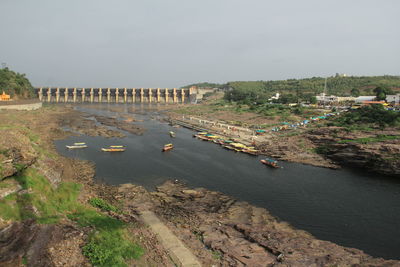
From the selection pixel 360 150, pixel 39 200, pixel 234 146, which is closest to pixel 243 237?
pixel 39 200

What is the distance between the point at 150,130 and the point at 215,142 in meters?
27.7

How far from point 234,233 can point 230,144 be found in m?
43.1

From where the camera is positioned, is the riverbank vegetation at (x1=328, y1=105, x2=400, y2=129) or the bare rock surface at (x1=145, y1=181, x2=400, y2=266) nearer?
the bare rock surface at (x1=145, y1=181, x2=400, y2=266)

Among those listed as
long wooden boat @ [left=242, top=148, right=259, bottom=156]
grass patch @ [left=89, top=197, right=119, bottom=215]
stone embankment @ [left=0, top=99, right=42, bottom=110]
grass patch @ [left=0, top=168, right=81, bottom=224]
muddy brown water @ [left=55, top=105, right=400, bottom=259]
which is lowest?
muddy brown water @ [left=55, top=105, right=400, bottom=259]

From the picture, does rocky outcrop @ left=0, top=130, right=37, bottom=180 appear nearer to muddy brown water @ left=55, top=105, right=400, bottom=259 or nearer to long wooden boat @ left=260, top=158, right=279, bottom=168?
muddy brown water @ left=55, top=105, right=400, bottom=259

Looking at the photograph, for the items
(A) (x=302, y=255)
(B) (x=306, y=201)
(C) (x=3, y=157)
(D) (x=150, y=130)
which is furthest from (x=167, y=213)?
(D) (x=150, y=130)

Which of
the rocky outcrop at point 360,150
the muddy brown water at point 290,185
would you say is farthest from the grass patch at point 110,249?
the rocky outcrop at point 360,150

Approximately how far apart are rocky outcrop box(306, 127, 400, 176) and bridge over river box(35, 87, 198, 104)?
137309mm

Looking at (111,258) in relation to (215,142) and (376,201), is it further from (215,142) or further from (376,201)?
(215,142)

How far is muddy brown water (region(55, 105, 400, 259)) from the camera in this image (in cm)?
2930

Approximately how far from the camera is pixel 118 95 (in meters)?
195

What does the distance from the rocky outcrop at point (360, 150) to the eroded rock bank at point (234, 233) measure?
29.6 metres

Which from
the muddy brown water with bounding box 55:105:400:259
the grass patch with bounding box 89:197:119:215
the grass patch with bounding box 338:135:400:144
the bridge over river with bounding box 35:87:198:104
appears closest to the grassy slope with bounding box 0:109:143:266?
the grass patch with bounding box 89:197:119:215

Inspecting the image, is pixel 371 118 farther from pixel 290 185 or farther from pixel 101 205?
pixel 101 205
